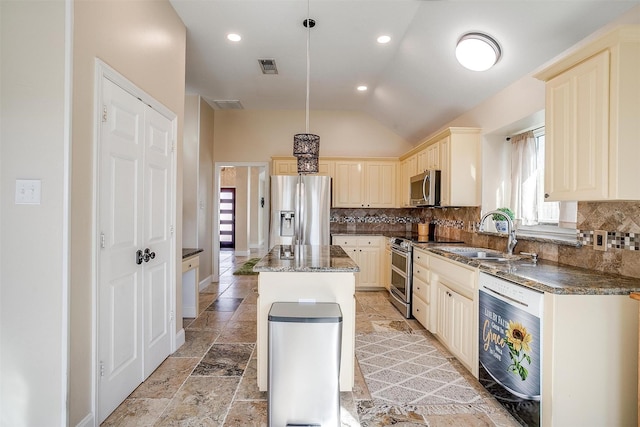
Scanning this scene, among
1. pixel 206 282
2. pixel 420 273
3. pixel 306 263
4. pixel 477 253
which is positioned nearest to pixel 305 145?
pixel 306 263

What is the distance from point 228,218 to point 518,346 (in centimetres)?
971

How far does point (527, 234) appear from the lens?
2.88 meters

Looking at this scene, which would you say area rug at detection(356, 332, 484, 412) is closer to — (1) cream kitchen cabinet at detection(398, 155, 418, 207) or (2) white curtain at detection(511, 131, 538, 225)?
(2) white curtain at detection(511, 131, 538, 225)

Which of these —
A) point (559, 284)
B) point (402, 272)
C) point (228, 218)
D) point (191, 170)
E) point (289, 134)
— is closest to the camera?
point (559, 284)

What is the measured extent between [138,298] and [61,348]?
668 millimetres

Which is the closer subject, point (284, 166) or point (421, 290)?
point (421, 290)

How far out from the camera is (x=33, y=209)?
1.57 m

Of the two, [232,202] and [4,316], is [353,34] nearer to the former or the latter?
[4,316]

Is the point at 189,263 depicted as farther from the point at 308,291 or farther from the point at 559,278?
the point at 559,278

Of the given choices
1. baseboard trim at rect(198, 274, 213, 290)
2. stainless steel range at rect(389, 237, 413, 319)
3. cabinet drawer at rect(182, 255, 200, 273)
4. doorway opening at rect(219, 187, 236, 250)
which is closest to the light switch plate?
cabinet drawer at rect(182, 255, 200, 273)

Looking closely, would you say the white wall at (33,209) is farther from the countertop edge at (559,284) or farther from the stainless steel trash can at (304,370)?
the countertop edge at (559,284)

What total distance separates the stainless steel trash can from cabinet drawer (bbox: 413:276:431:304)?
1768 millimetres

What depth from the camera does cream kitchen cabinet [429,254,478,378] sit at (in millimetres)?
2385

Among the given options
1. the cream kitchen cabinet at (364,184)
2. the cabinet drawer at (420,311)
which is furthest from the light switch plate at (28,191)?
the cream kitchen cabinet at (364,184)
